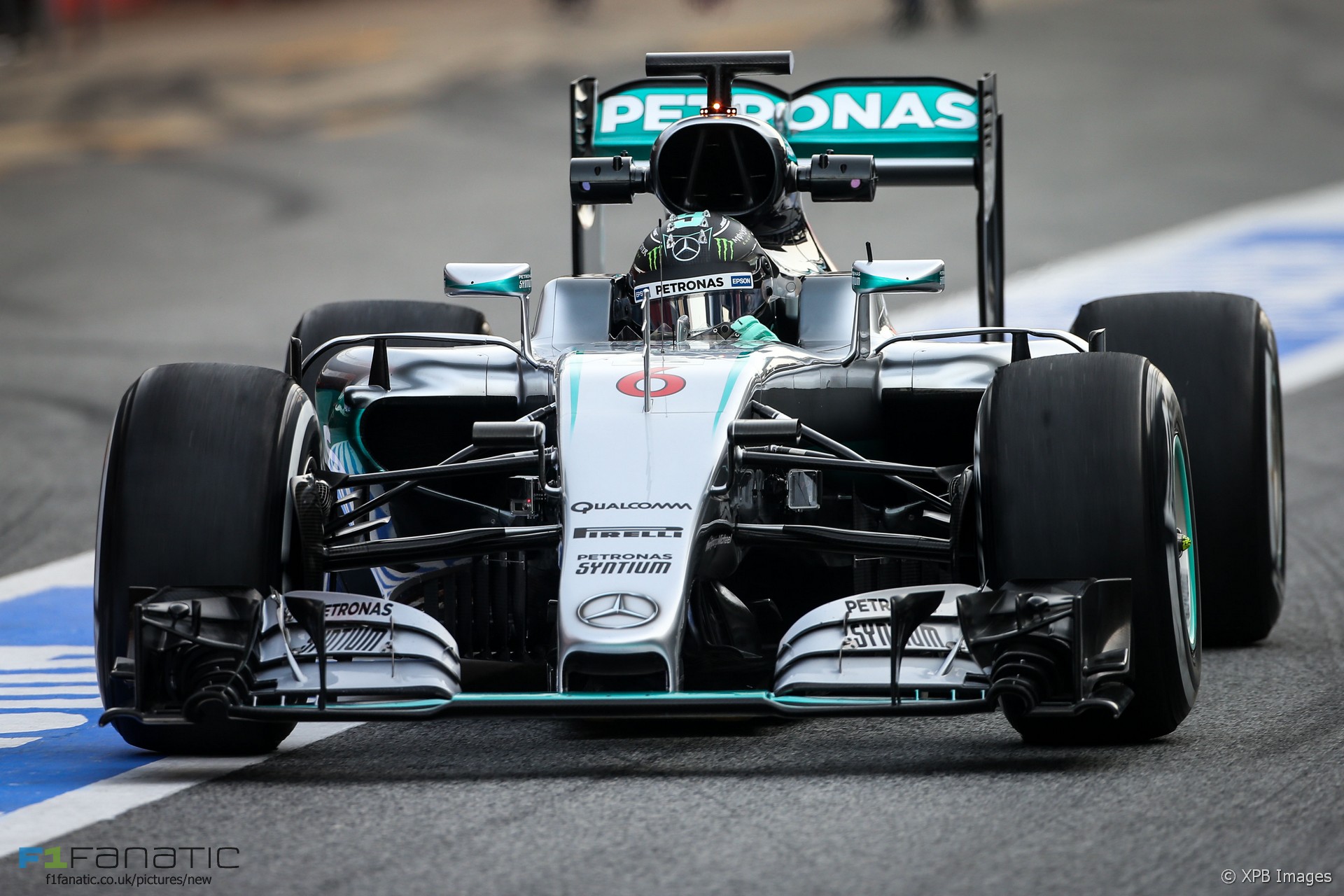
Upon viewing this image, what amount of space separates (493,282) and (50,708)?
200 cm

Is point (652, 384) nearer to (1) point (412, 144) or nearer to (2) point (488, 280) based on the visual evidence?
(2) point (488, 280)

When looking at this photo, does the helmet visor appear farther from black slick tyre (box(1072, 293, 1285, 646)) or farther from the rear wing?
the rear wing

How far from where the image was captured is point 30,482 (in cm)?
1158

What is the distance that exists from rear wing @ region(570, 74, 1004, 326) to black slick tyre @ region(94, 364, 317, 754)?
3.67 meters

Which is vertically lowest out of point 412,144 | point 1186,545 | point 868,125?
point 1186,545

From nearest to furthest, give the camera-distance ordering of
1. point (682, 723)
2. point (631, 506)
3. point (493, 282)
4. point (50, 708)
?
point (631, 506) → point (682, 723) → point (50, 708) → point (493, 282)

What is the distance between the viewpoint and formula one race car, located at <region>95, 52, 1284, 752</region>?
18.2ft

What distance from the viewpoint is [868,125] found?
376 inches

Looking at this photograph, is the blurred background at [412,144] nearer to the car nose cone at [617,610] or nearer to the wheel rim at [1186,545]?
the car nose cone at [617,610]

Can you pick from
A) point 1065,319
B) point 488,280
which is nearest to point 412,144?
point 1065,319

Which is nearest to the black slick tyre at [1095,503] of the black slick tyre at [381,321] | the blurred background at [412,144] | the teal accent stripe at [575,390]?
the teal accent stripe at [575,390]

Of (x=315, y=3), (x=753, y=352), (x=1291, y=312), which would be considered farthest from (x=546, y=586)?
(x=315, y=3)

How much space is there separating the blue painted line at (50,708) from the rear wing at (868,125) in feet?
9.00

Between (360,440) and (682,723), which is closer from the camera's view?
(682,723)
